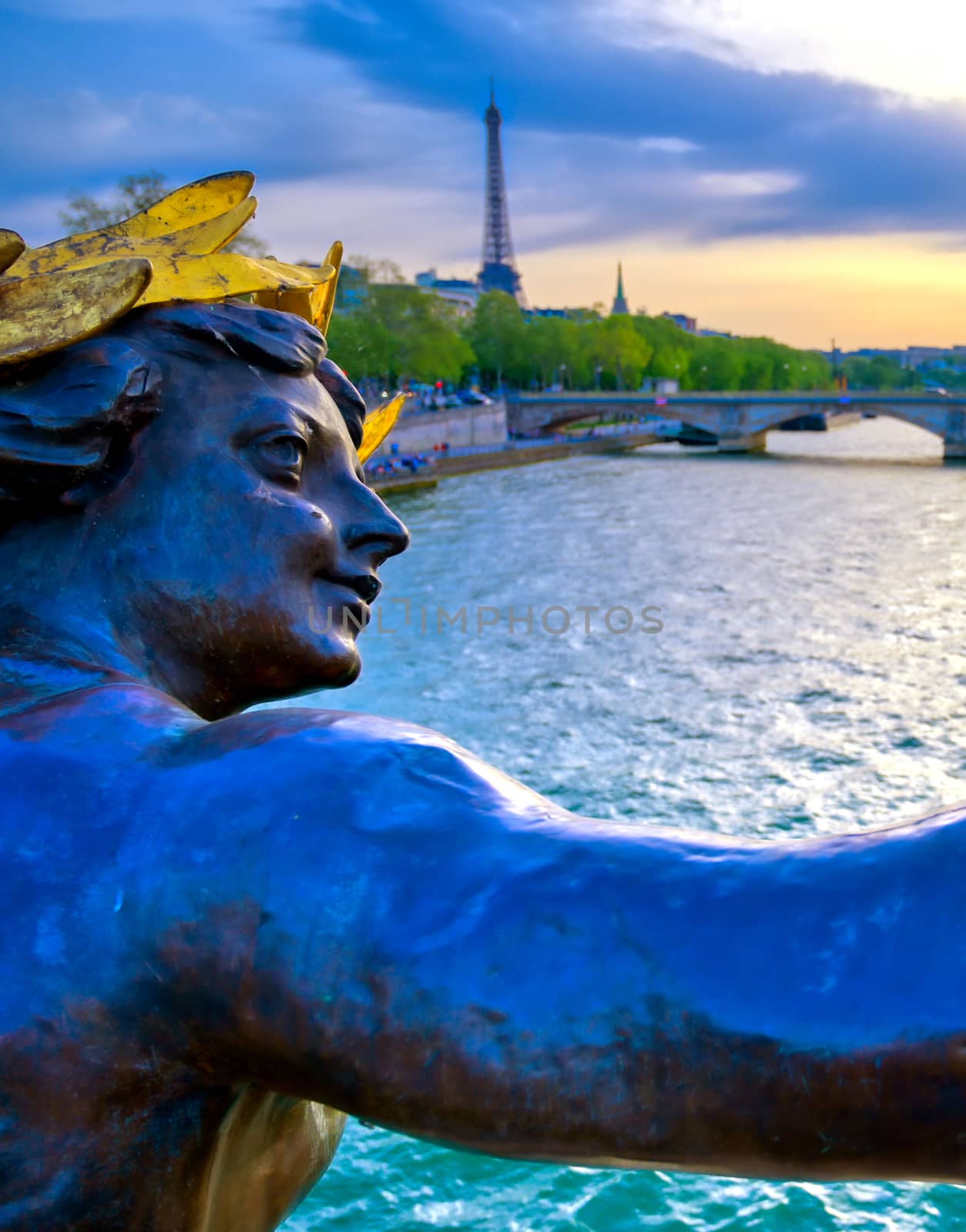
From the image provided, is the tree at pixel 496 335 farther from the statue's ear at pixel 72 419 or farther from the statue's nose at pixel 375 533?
the statue's ear at pixel 72 419

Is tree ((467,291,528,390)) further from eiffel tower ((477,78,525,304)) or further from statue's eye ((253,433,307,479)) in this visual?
statue's eye ((253,433,307,479))

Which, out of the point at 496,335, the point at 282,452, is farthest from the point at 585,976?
the point at 496,335

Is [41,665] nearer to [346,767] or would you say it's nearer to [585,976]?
[346,767]

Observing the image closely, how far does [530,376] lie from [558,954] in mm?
66511

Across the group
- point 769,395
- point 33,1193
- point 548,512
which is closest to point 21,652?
point 33,1193

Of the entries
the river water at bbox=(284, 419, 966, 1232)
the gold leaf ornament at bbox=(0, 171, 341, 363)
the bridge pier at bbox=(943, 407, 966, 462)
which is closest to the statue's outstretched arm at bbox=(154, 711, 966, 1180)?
the river water at bbox=(284, 419, 966, 1232)

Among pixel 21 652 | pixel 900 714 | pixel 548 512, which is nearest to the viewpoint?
pixel 21 652

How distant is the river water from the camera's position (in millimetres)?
3822

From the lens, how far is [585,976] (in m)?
0.71

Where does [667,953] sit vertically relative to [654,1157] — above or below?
above

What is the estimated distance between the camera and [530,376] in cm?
6606

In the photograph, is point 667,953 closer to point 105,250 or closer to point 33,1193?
point 33,1193

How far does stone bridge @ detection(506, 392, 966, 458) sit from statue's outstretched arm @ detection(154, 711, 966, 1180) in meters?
49.0

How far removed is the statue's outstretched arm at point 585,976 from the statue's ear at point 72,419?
46 cm
